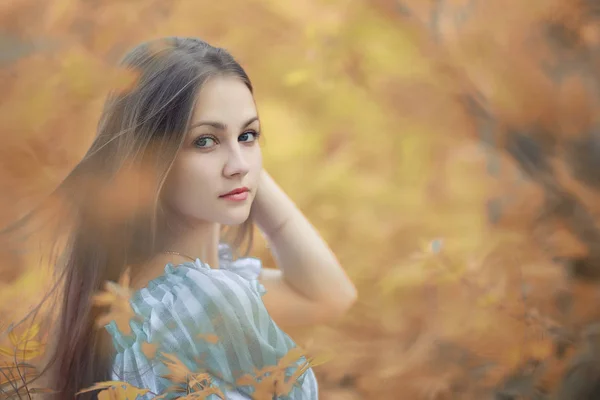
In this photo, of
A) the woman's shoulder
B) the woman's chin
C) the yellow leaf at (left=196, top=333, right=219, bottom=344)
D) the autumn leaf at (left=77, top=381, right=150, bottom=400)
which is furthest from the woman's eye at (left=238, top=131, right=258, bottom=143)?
the autumn leaf at (left=77, top=381, right=150, bottom=400)

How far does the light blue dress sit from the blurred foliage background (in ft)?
0.39

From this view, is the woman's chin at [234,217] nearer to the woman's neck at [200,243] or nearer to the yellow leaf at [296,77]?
the woman's neck at [200,243]

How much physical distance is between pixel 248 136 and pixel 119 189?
0.79 ft

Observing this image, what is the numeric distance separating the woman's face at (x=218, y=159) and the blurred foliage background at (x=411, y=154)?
6 centimetres

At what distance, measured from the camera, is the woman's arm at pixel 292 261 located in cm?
134

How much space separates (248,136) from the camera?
51.2 inches

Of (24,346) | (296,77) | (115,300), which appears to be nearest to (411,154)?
(296,77)

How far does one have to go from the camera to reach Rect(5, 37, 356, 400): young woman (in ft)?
4.07

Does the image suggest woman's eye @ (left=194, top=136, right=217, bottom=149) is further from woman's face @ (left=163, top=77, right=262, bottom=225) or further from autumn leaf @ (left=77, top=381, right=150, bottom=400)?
autumn leaf @ (left=77, top=381, right=150, bottom=400)

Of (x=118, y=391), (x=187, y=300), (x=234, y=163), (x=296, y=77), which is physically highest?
(x=296, y=77)

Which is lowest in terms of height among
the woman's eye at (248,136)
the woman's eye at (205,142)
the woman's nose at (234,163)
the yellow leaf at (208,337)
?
the yellow leaf at (208,337)

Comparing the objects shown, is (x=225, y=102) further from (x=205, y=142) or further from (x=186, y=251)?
(x=186, y=251)

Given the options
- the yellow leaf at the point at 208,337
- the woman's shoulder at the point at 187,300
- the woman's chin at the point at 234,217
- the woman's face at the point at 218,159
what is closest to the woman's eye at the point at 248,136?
the woman's face at the point at 218,159

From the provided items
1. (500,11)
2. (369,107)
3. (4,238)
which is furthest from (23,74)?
(500,11)
